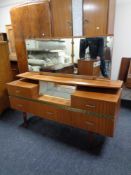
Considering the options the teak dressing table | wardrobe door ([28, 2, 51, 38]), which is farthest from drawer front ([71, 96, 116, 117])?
A: wardrobe door ([28, 2, 51, 38])

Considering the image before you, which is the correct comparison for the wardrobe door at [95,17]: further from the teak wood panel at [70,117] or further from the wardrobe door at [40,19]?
the teak wood panel at [70,117]

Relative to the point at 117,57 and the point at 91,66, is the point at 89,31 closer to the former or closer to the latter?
the point at 91,66

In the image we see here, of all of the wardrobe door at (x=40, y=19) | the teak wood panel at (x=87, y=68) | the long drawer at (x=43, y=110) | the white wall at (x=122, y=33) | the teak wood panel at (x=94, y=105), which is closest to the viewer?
the teak wood panel at (x=94, y=105)

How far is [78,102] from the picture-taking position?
1.65m

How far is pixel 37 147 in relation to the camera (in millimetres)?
1896

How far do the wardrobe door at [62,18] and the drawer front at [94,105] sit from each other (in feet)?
3.05

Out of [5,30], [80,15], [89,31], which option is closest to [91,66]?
[89,31]

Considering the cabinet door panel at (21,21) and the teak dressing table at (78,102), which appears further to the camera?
the cabinet door panel at (21,21)

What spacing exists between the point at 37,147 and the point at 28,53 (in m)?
1.53

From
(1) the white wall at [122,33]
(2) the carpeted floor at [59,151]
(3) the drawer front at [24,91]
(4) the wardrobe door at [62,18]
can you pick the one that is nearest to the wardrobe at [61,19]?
(4) the wardrobe door at [62,18]

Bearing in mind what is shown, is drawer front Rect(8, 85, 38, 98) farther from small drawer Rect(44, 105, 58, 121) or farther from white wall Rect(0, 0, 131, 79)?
white wall Rect(0, 0, 131, 79)

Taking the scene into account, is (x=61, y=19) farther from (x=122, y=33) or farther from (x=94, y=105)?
(x=94, y=105)

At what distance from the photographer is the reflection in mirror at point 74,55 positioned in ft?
6.15

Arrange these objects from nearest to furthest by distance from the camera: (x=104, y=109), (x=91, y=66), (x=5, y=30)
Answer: (x=104, y=109)
(x=91, y=66)
(x=5, y=30)
